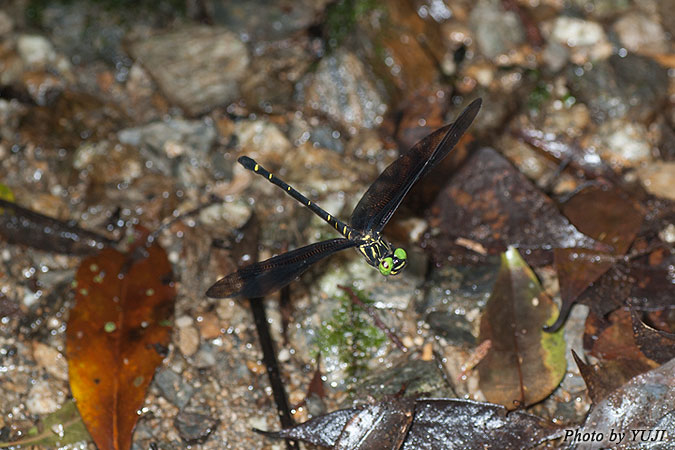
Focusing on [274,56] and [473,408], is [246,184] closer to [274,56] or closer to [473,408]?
[274,56]

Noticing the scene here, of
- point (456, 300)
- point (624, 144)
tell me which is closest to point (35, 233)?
point (456, 300)

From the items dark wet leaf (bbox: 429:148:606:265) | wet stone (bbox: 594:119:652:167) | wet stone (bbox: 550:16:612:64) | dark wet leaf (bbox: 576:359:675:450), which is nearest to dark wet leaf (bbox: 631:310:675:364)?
dark wet leaf (bbox: 576:359:675:450)

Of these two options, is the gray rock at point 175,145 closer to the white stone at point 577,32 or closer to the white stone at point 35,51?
the white stone at point 35,51

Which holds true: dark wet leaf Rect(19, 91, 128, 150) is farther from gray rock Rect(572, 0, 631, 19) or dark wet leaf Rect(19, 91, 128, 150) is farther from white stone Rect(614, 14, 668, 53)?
white stone Rect(614, 14, 668, 53)

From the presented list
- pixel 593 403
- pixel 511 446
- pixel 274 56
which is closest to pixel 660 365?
pixel 593 403

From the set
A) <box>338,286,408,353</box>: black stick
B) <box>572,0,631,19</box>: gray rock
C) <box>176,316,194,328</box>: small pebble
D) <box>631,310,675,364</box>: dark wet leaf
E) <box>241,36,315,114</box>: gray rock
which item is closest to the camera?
<box>631,310,675,364</box>: dark wet leaf
